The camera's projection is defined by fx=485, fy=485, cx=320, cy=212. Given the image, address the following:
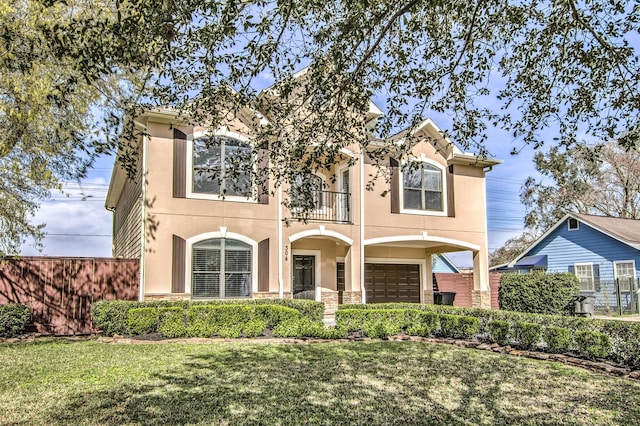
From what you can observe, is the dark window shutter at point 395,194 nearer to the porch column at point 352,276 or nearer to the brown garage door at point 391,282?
the porch column at point 352,276

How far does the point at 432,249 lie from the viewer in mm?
20219

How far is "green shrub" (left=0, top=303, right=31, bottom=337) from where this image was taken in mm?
11781

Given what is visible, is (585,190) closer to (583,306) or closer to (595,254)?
(595,254)

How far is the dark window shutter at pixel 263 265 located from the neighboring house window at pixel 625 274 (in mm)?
16938

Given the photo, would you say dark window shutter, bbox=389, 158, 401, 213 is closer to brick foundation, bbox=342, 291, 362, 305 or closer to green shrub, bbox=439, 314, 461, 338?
brick foundation, bbox=342, 291, 362, 305

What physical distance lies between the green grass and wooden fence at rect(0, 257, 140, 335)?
279 cm

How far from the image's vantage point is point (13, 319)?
11.9 metres

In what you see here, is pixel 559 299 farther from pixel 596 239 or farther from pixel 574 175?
pixel 574 175

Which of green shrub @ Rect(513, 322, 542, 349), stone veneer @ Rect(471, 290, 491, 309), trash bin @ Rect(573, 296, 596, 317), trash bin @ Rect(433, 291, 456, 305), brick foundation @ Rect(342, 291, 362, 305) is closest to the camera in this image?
green shrub @ Rect(513, 322, 542, 349)

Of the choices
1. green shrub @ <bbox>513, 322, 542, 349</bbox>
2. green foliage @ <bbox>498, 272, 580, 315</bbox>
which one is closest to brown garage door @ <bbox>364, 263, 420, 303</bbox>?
green foliage @ <bbox>498, 272, 580, 315</bbox>

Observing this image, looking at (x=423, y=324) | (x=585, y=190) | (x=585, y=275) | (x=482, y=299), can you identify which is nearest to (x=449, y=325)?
(x=423, y=324)

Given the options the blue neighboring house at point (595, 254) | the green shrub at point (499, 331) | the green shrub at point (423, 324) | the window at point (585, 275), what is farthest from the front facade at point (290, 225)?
the window at point (585, 275)

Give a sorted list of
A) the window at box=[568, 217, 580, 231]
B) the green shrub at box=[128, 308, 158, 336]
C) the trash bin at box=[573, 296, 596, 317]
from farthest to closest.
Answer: the window at box=[568, 217, 580, 231] → the trash bin at box=[573, 296, 596, 317] → the green shrub at box=[128, 308, 158, 336]

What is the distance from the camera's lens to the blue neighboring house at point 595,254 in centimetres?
2288
